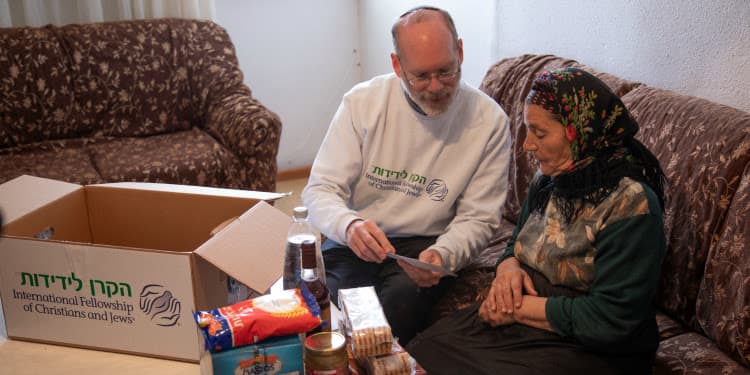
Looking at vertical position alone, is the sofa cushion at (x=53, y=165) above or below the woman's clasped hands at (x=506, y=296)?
below

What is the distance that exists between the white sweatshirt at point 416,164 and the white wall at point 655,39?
23.4 inches

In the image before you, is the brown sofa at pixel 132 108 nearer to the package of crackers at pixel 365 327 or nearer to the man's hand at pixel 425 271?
the man's hand at pixel 425 271

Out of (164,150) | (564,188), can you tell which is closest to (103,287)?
(564,188)

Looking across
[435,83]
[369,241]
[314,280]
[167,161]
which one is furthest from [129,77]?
[314,280]

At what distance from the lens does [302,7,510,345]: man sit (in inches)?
71.8

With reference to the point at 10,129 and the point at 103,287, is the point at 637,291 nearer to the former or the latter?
the point at 103,287

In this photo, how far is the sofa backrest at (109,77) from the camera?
317 cm

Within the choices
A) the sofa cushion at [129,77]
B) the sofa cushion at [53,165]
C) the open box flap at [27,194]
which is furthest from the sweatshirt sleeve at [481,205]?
the sofa cushion at [129,77]

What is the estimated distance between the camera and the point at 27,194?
4.92ft

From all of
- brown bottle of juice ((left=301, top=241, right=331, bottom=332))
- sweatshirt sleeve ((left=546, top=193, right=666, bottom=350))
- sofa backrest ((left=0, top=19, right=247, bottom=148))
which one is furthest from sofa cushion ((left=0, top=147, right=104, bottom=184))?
sweatshirt sleeve ((left=546, top=193, right=666, bottom=350))

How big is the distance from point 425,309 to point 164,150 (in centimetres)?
178

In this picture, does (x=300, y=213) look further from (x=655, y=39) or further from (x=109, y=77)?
(x=109, y=77)

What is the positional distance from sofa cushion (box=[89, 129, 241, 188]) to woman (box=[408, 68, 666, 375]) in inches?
68.7

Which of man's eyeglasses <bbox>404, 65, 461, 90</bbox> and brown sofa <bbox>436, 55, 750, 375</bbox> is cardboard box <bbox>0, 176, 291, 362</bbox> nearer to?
man's eyeglasses <bbox>404, 65, 461, 90</bbox>
